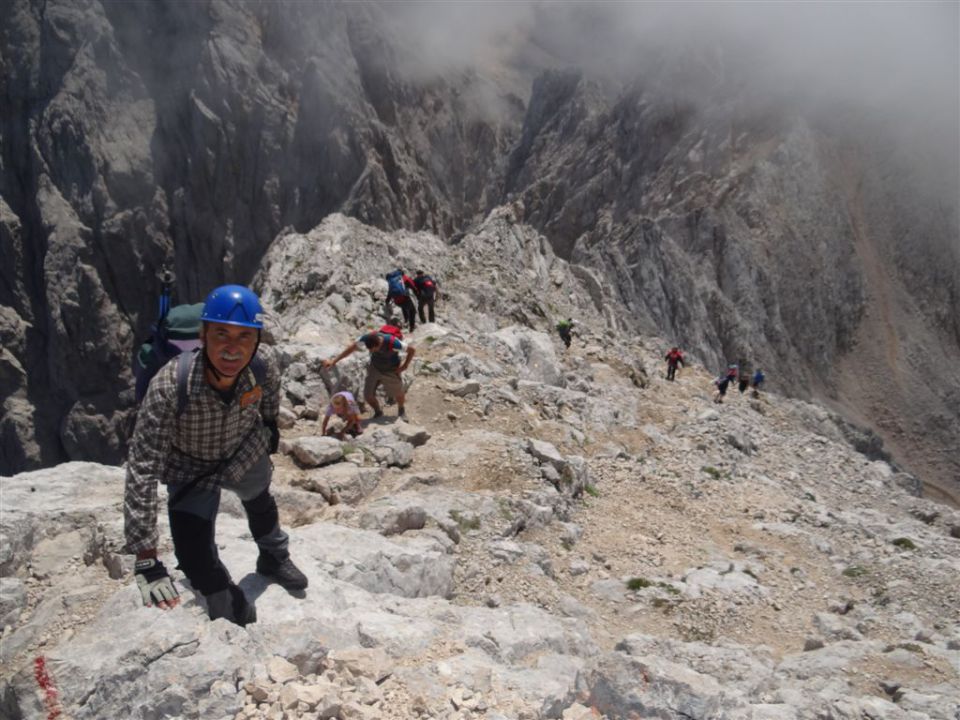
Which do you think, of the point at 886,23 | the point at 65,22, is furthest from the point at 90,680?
the point at 886,23

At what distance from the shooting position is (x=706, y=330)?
168 feet

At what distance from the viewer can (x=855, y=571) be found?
11312 millimetres

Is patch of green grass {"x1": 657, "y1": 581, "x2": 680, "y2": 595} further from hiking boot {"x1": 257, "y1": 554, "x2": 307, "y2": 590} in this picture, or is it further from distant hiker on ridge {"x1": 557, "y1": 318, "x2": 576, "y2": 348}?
distant hiker on ridge {"x1": 557, "y1": 318, "x2": 576, "y2": 348}

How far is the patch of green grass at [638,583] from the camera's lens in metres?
9.21

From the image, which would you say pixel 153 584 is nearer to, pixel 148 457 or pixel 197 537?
pixel 197 537

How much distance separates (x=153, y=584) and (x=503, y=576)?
447cm

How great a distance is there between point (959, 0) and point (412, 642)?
338ft

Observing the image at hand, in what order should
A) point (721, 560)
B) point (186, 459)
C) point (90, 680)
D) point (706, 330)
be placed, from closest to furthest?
point (90, 680) < point (186, 459) < point (721, 560) < point (706, 330)

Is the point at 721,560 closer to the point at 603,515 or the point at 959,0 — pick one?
the point at 603,515

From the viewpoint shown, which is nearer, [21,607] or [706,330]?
[21,607]

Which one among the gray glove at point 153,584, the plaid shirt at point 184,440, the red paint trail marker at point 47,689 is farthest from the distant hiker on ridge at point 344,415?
the red paint trail marker at point 47,689

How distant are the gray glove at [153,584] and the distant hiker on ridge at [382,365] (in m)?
7.61

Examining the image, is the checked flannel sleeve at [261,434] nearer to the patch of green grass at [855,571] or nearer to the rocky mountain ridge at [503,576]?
the rocky mountain ridge at [503,576]

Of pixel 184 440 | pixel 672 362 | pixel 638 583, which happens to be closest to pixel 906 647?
pixel 638 583
